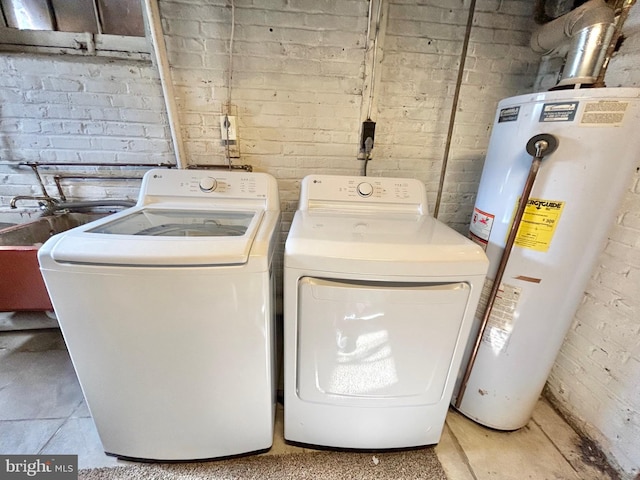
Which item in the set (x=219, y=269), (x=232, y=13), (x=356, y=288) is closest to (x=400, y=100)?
(x=232, y=13)

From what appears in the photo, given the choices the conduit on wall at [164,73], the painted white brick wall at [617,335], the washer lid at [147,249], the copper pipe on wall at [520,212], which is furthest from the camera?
the conduit on wall at [164,73]

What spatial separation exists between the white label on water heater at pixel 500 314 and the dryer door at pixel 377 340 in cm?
28

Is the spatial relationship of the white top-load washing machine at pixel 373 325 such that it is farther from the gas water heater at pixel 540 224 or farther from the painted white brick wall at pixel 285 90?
the painted white brick wall at pixel 285 90

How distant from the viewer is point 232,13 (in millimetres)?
1319

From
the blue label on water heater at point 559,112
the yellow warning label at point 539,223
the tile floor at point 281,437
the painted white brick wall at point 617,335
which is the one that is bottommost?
the tile floor at point 281,437

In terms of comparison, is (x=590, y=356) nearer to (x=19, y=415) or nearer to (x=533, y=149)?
(x=533, y=149)

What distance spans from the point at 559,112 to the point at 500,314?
739 millimetres

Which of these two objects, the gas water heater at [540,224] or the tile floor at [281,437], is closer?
the gas water heater at [540,224]

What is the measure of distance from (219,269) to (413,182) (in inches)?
40.3

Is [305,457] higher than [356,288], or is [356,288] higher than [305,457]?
[356,288]

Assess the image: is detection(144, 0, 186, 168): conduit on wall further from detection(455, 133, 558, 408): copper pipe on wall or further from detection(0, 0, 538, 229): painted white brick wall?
detection(455, 133, 558, 408): copper pipe on wall

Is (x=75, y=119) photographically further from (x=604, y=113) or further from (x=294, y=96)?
(x=604, y=113)

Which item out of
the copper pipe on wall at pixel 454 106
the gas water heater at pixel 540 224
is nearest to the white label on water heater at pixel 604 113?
the gas water heater at pixel 540 224

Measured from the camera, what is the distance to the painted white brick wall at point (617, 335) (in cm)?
100
